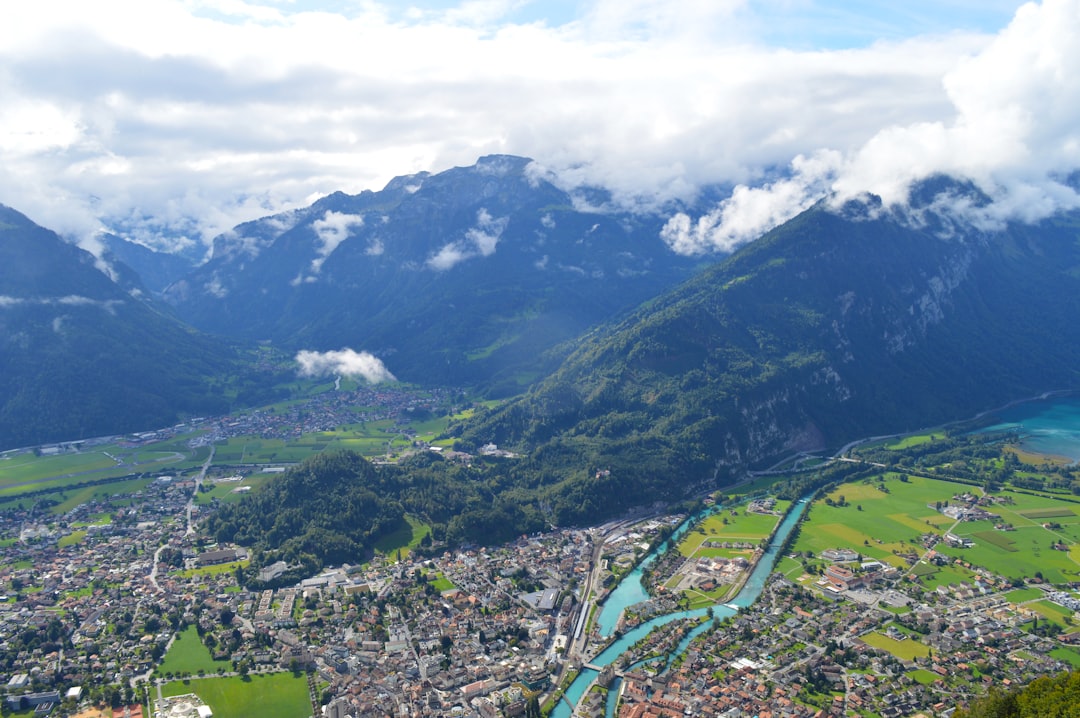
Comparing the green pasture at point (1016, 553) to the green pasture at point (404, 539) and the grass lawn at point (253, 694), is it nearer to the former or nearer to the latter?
the green pasture at point (404, 539)

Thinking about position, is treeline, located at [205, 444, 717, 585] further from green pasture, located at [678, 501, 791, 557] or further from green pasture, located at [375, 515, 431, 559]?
green pasture, located at [678, 501, 791, 557]

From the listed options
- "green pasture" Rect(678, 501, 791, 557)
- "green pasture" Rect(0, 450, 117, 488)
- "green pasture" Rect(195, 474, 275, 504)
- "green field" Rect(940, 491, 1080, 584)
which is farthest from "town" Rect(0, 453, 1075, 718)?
"green pasture" Rect(0, 450, 117, 488)

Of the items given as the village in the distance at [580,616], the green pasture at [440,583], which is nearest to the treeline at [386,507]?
the village in the distance at [580,616]

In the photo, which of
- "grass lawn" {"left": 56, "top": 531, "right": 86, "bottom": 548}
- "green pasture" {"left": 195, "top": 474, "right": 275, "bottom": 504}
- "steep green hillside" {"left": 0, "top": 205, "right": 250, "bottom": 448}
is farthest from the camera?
"steep green hillside" {"left": 0, "top": 205, "right": 250, "bottom": 448}

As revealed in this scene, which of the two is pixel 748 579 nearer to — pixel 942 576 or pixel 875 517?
pixel 942 576

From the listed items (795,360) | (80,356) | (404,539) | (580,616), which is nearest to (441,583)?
(404,539)

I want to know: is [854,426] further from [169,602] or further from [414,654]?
[169,602]
